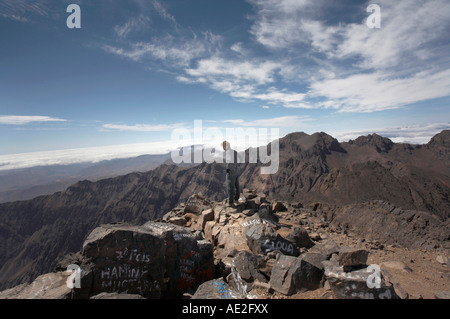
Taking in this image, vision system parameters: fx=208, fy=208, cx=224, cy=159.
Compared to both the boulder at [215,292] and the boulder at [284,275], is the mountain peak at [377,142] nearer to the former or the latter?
the boulder at [284,275]

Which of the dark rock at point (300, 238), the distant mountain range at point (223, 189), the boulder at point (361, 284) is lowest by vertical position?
the distant mountain range at point (223, 189)

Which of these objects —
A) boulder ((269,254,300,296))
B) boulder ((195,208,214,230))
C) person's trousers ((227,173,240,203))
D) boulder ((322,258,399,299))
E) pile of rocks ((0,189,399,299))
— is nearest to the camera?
boulder ((322,258,399,299))

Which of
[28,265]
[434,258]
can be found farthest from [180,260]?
[28,265]

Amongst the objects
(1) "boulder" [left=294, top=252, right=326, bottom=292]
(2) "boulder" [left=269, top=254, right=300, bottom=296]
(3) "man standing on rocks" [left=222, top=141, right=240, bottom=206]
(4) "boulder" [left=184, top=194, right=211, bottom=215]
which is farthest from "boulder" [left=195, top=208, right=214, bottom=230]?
(1) "boulder" [left=294, top=252, right=326, bottom=292]

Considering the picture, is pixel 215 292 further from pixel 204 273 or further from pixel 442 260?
pixel 442 260

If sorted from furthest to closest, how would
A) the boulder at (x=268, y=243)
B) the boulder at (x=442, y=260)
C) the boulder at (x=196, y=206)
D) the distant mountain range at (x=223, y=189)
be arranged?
the distant mountain range at (x=223, y=189) → the boulder at (x=196, y=206) → the boulder at (x=442, y=260) → the boulder at (x=268, y=243)

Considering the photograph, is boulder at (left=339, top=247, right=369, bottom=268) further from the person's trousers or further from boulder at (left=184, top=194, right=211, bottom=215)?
boulder at (left=184, top=194, right=211, bottom=215)

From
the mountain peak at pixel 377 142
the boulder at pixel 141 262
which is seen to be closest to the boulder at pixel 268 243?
the boulder at pixel 141 262
